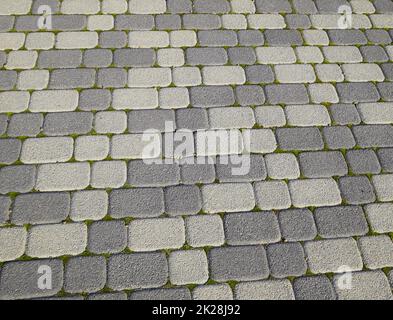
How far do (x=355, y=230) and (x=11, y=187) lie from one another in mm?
2219

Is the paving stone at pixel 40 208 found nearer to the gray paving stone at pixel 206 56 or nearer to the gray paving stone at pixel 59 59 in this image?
the gray paving stone at pixel 59 59

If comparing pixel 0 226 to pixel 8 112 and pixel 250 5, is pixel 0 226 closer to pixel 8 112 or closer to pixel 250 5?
pixel 8 112

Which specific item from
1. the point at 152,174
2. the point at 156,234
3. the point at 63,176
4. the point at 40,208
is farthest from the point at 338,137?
the point at 40,208

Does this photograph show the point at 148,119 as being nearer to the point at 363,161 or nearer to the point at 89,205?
the point at 89,205

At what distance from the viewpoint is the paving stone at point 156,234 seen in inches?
88.3

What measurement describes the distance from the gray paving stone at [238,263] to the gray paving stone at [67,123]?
1.27 m

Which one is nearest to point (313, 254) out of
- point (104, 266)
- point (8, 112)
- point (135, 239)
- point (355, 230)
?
point (355, 230)

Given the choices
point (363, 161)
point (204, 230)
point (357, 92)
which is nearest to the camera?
point (204, 230)

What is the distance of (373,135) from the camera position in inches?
110

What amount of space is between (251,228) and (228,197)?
0.25 metres

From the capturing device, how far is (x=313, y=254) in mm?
2279

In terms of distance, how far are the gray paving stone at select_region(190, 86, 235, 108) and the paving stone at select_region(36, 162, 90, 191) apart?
37.9 inches

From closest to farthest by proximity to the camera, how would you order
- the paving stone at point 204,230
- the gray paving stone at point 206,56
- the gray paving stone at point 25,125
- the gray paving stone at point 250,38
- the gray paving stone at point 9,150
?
the paving stone at point 204,230, the gray paving stone at point 9,150, the gray paving stone at point 25,125, the gray paving stone at point 206,56, the gray paving stone at point 250,38

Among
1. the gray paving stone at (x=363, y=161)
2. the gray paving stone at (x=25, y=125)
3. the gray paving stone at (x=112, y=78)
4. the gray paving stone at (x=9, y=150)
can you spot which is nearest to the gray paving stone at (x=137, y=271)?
the gray paving stone at (x=9, y=150)
